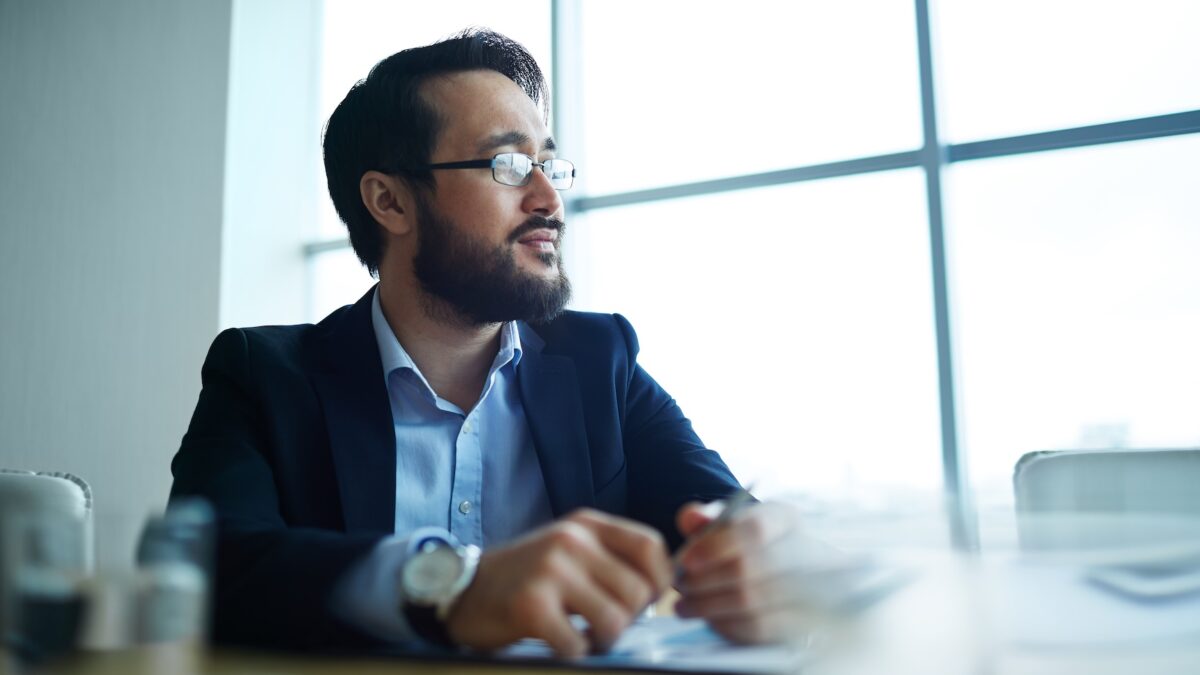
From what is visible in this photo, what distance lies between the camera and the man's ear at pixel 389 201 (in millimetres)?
2041

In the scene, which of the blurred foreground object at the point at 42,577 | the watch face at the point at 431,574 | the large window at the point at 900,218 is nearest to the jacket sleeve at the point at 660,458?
the watch face at the point at 431,574

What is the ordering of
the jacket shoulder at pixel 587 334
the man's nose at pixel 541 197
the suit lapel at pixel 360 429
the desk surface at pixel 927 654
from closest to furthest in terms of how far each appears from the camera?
the desk surface at pixel 927 654 → the suit lapel at pixel 360 429 → the jacket shoulder at pixel 587 334 → the man's nose at pixel 541 197

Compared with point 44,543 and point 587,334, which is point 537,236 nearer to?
point 587,334

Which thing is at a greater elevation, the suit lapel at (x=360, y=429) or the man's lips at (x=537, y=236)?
the man's lips at (x=537, y=236)

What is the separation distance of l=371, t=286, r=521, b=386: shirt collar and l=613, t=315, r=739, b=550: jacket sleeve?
0.72ft

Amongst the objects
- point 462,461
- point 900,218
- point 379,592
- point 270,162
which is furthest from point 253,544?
point 270,162

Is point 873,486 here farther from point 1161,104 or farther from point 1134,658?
point 1161,104

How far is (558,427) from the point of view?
5.31ft

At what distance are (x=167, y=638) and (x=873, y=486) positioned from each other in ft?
1.57

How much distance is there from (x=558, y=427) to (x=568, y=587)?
0.92 m

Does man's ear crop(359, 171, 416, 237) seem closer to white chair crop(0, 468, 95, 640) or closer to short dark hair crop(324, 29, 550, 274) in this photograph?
short dark hair crop(324, 29, 550, 274)

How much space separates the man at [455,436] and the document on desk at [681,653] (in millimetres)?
17

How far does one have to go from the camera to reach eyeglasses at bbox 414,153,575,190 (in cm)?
190

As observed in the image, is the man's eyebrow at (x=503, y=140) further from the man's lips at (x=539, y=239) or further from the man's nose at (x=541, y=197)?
the man's lips at (x=539, y=239)
